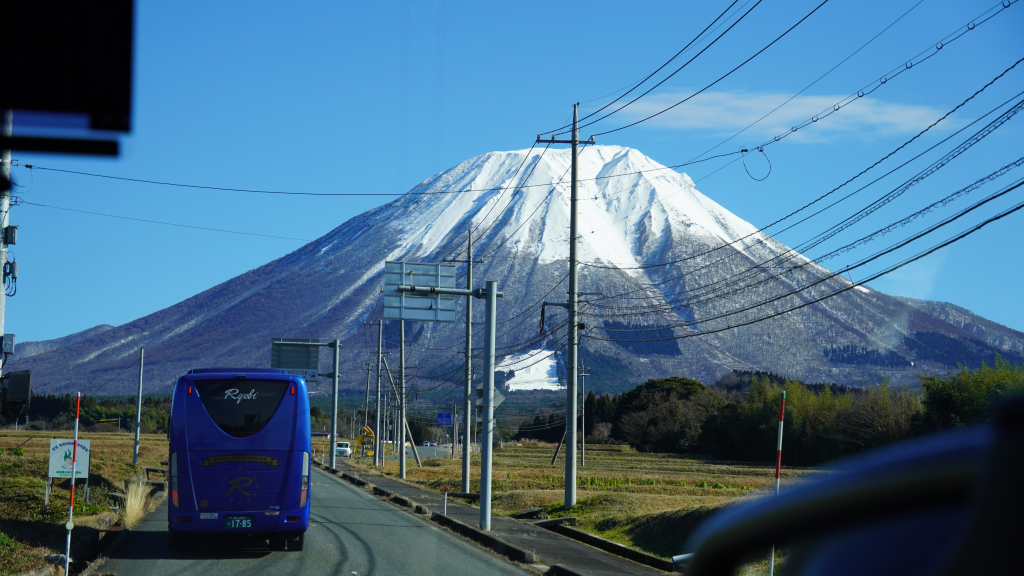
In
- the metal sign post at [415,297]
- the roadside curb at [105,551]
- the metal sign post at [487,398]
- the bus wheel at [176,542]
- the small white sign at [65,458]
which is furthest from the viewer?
the metal sign post at [415,297]

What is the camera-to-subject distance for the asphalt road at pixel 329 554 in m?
13.7

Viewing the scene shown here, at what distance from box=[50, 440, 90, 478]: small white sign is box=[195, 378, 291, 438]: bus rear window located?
216 cm

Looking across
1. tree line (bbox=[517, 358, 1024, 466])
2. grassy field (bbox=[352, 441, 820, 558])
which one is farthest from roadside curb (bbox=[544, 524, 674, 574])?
tree line (bbox=[517, 358, 1024, 466])

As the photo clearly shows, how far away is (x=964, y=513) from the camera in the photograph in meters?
1.20

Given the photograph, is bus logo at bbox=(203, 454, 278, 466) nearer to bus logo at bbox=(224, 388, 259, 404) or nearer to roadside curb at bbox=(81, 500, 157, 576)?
bus logo at bbox=(224, 388, 259, 404)

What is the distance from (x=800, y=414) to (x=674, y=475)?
20.2 metres

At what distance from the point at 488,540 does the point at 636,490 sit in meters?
21.6

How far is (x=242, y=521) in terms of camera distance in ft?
50.6

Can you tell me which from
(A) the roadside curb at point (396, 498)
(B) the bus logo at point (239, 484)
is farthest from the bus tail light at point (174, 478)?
(A) the roadside curb at point (396, 498)

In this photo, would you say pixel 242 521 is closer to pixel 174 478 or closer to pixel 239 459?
pixel 239 459

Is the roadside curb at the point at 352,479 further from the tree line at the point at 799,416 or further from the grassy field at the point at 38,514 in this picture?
the tree line at the point at 799,416

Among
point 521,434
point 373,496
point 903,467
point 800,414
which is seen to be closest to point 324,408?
point 521,434

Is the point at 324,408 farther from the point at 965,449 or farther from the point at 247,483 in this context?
the point at 965,449

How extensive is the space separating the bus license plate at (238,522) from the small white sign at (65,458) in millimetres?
2463
